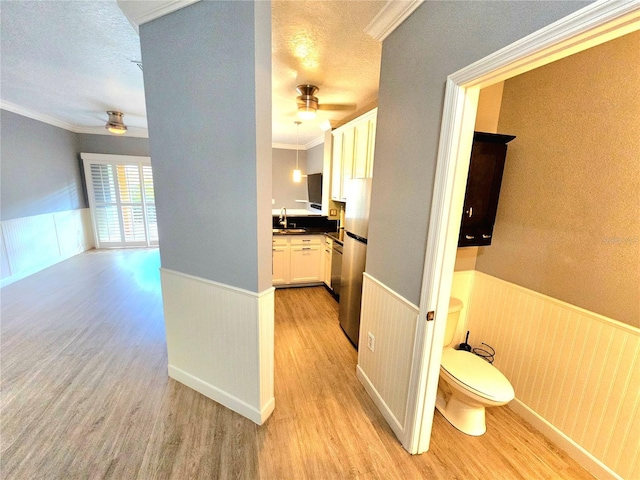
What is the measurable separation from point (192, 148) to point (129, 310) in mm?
2636

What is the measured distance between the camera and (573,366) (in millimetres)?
1573

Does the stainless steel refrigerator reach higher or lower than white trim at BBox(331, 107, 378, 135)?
lower

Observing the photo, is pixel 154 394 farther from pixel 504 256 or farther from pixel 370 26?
pixel 370 26

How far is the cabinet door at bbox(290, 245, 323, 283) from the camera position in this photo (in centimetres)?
395

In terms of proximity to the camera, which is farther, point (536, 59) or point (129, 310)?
point (129, 310)

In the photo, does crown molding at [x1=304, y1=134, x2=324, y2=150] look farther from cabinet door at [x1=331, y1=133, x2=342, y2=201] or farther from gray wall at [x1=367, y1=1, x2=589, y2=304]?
gray wall at [x1=367, y1=1, x2=589, y2=304]

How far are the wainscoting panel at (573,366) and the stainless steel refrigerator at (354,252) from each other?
41.0 inches

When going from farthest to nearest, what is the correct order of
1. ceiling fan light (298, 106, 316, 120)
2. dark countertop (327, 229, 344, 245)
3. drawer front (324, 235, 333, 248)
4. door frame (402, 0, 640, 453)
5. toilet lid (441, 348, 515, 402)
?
drawer front (324, 235, 333, 248), dark countertop (327, 229, 344, 245), ceiling fan light (298, 106, 316, 120), toilet lid (441, 348, 515, 402), door frame (402, 0, 640, 453)

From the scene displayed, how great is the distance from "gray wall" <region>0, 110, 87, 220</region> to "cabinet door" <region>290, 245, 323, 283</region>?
14.0 ft

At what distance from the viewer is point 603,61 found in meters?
1.40

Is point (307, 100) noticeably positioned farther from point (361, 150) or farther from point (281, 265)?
point (281, 265)

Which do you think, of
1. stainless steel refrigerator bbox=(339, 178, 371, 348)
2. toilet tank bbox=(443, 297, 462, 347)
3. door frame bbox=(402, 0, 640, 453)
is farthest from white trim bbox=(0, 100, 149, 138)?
toilet tank bbox=(443, 297, 462, 347)

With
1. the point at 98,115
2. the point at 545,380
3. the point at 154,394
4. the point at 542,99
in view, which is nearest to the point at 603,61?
the point at 542,99

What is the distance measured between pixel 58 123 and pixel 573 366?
7.60m
